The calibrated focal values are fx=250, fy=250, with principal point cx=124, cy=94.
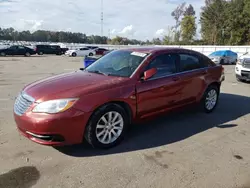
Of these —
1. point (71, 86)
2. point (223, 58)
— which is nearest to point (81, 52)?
point (223, 58)

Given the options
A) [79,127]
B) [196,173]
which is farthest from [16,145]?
[196,173]

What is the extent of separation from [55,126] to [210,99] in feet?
12.8

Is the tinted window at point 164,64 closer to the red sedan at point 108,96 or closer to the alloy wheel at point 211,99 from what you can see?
the red sedan at point 108,96

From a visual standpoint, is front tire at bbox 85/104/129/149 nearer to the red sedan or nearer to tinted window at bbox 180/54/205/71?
the red sedan

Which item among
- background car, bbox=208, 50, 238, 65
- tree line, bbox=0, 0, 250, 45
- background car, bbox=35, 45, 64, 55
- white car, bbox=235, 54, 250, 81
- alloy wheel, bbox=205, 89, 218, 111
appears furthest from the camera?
tree line, bbox=0, 0, 250, 45

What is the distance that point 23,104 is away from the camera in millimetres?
3672

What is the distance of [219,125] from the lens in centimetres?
511

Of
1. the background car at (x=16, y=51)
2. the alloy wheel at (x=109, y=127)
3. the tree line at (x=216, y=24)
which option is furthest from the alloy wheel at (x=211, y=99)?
the tree line at (x=216, y=24)

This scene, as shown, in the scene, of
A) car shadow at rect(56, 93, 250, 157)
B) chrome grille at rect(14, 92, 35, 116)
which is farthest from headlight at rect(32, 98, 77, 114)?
car shadow at rect(56, 93, 250, 157)

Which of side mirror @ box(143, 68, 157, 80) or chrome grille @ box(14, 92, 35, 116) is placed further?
side mirror @ box(143, 68, 157, 80)

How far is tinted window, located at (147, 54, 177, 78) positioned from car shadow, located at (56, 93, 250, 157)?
2.79ft

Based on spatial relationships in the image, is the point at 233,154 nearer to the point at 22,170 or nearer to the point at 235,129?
the point at 235,129

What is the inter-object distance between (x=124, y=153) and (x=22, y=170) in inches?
56.5

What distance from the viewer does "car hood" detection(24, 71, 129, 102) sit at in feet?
11.7
